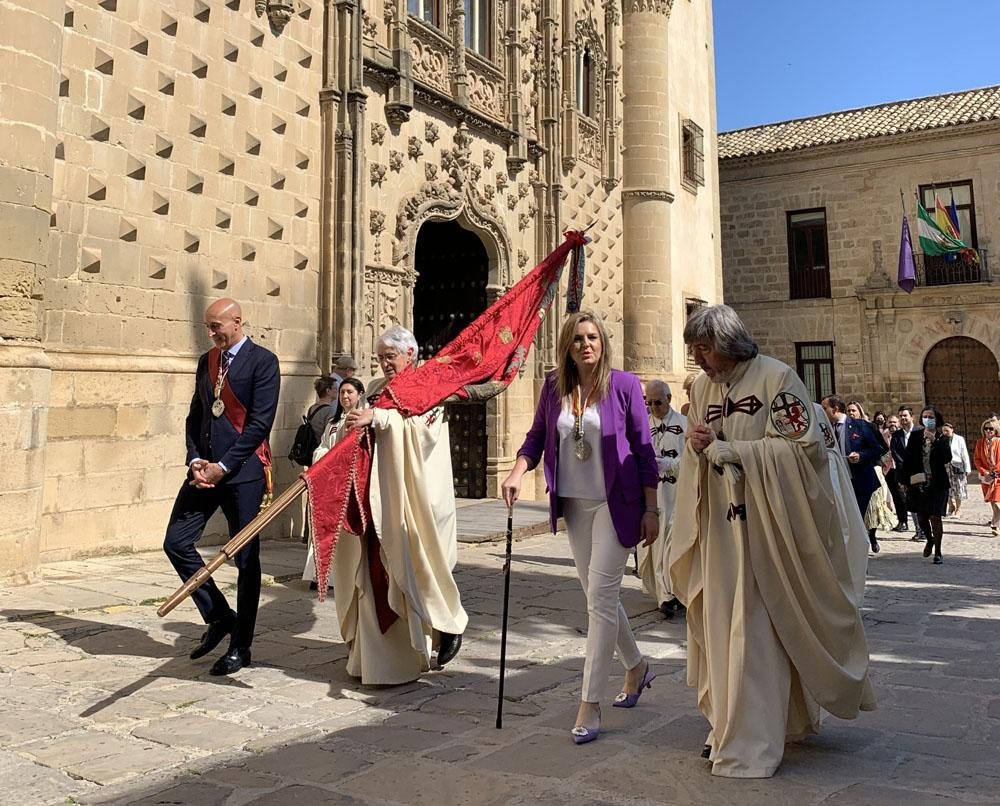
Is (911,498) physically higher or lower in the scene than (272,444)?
lower

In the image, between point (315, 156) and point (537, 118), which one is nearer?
point (315, 156)

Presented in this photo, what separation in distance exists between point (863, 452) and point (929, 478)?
91 centimetres

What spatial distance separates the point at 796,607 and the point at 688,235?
17.1 m

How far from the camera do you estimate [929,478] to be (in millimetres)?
9875

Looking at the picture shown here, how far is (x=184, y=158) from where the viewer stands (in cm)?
869

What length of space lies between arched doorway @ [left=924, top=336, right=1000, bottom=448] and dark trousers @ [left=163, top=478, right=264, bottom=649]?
23101 mm

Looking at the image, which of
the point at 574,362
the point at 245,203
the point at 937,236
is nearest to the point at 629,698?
the point at 574,362

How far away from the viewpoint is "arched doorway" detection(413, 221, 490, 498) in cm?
1438

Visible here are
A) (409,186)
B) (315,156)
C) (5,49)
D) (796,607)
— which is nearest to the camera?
(796,607)

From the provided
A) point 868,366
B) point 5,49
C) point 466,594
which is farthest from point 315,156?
point 868,366

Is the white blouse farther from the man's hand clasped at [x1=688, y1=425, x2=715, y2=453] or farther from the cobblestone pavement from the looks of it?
the cobblestone pavement

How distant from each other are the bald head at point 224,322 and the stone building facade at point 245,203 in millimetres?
2776

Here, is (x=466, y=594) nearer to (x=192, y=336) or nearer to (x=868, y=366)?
(x=192, y=336)

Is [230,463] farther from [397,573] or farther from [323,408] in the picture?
[323,408]
